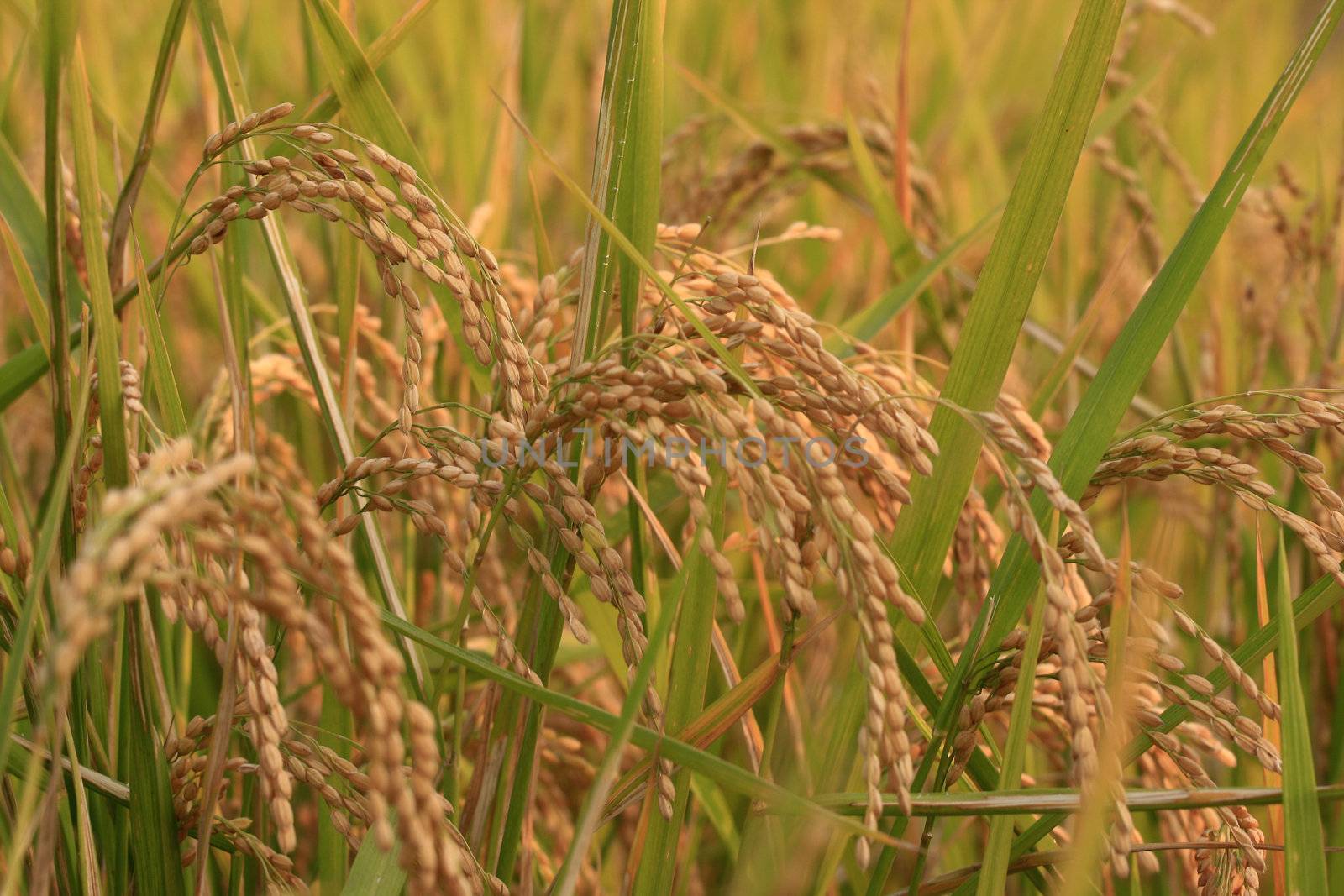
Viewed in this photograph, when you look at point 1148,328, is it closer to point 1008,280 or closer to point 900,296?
point 1008,280

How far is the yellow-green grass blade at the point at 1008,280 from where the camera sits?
91cm

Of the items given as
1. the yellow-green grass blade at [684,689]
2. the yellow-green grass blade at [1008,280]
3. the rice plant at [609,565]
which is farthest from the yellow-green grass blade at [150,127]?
the yellow-green grass blade at [1008,280]

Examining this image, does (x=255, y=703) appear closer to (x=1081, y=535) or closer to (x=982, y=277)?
(x=1081, y=535)

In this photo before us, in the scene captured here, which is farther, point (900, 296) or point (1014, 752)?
point (900, 296)

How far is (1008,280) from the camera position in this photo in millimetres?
929

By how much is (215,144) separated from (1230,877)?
1.03 metres

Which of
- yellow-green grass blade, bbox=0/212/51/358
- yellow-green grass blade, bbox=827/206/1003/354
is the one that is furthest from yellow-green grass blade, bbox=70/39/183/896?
yellow-green grass blade, bbox=827/206/1003/354

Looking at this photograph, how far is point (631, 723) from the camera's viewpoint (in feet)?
2.20

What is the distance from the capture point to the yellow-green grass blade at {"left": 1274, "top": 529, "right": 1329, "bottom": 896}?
0.75 metres

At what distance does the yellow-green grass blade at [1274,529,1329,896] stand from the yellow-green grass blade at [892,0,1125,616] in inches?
10.5

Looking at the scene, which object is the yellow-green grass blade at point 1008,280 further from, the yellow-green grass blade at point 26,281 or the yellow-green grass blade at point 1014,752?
the yellow-green grass blade at point 26,281

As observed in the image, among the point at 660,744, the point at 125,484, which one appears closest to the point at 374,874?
the point at 660,744

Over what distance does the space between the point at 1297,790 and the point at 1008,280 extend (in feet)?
1.52

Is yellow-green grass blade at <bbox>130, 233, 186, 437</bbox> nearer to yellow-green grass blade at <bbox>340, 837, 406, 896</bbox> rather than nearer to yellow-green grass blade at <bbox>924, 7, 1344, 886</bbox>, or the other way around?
yellow-green grass blade at <bbox>340, 837, 406, 896</bbox>
